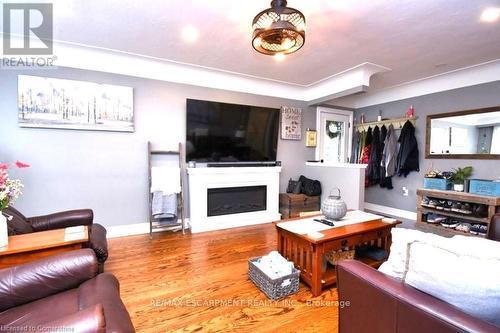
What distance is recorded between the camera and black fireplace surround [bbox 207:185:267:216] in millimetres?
3568

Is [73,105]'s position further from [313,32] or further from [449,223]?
[449,223]

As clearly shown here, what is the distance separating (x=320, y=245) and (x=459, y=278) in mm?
1052

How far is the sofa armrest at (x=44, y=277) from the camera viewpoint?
3.70ft

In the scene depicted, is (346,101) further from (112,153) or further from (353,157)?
(112,153)

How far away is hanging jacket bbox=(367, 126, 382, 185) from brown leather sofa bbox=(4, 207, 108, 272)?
4.32 m

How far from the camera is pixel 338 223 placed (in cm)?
222

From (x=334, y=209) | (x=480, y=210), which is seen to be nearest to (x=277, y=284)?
(x=334, y=209)

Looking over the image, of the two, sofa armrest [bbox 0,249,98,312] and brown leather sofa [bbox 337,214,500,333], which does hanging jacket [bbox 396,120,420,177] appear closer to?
brown leather sofa [bbox 337,214,500,333]

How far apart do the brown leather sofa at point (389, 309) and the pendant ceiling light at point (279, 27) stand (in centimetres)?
151

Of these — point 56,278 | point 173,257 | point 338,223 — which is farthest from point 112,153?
point 338,223

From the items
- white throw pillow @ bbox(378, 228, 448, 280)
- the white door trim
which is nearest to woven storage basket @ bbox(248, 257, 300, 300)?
white throw pillow @ bbox(378, 228, 448, 280)

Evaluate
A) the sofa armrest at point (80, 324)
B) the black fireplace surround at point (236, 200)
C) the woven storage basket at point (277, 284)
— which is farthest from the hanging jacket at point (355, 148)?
the sofa armrest at point (80, 324)

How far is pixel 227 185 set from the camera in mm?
3609

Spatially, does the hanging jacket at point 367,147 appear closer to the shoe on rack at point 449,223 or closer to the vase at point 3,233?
the shoe on rack at point 449,223
